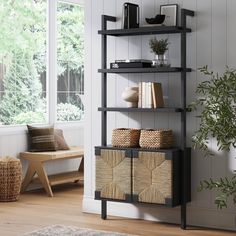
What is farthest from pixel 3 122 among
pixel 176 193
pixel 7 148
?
pixel 176 193

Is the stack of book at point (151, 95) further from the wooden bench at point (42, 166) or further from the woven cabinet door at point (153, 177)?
the wooden bench at point (42, 166)

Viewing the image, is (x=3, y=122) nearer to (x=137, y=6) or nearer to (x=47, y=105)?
(x=47, y=105)

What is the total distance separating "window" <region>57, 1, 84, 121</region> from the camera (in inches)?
339

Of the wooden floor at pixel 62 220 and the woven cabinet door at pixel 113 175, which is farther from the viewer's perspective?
the woven cabinet door at pixel 113 175

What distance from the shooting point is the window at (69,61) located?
860cm

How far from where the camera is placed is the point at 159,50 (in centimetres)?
583

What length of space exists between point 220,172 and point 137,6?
1720 mm

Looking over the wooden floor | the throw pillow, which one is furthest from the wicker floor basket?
the throw pillow

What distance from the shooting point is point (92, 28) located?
6469 millimetres

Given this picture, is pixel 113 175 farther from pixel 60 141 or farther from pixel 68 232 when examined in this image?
pixel 60 141

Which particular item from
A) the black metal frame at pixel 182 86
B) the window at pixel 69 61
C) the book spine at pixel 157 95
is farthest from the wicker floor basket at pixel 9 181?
the book spine at pixel 157 95

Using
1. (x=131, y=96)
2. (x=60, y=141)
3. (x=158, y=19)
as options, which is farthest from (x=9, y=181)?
(x=158, y=19)

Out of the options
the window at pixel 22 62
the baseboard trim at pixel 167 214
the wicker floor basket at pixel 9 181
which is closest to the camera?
the baseboard trim at pixel 167 214

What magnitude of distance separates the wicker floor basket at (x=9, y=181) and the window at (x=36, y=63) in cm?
75
